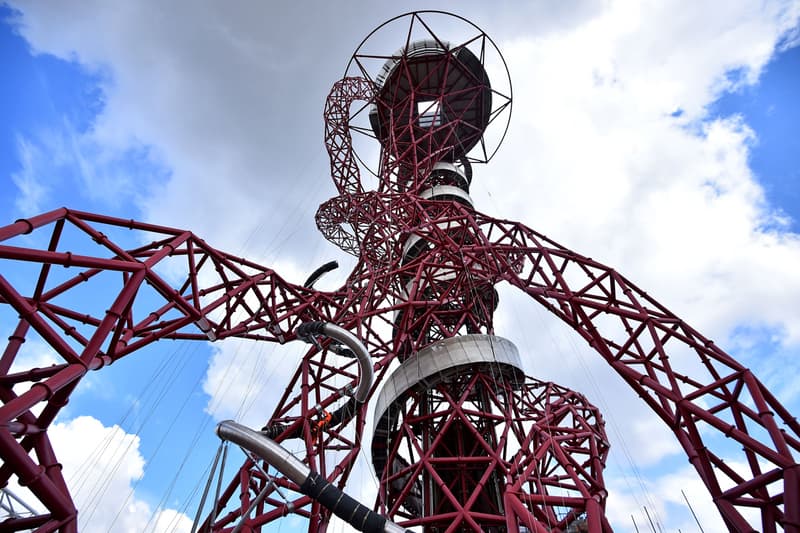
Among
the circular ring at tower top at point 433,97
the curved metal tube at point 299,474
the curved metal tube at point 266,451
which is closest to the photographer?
the curved metal tube at point 299,474

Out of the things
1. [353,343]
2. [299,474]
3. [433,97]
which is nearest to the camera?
[299,474]

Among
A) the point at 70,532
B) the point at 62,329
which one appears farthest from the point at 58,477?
the point at 62,329

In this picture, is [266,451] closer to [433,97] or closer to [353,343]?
[353,343]

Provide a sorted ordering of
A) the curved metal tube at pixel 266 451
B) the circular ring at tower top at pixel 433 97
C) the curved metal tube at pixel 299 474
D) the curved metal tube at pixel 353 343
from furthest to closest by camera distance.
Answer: the circular ring at tower top at pixel 433 97 → the curved metal tube at pixel 353 343 → the curved metal tube at pixel 266 451 → the curved metal tube at pixel 299 474

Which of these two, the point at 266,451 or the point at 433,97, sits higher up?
the point at 433,97

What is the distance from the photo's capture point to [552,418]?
1803cm

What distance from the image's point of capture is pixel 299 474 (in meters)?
11.4

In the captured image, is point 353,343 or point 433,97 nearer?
point 353,343

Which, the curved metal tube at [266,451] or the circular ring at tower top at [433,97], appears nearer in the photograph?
the curved metal tube at [266,451]

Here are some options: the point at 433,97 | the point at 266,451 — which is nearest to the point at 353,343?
the point at 266,451

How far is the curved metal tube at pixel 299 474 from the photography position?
437 inches

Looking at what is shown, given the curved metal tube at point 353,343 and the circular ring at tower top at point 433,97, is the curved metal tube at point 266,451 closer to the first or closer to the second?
the curved metal tube at point 353,343

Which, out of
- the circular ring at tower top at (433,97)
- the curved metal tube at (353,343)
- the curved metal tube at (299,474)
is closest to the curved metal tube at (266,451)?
the curved metal tube at (299,474)

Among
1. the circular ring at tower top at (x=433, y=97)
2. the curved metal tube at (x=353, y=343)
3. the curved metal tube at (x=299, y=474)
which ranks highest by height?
the circular ring at tower top at (x=433, y=97)
